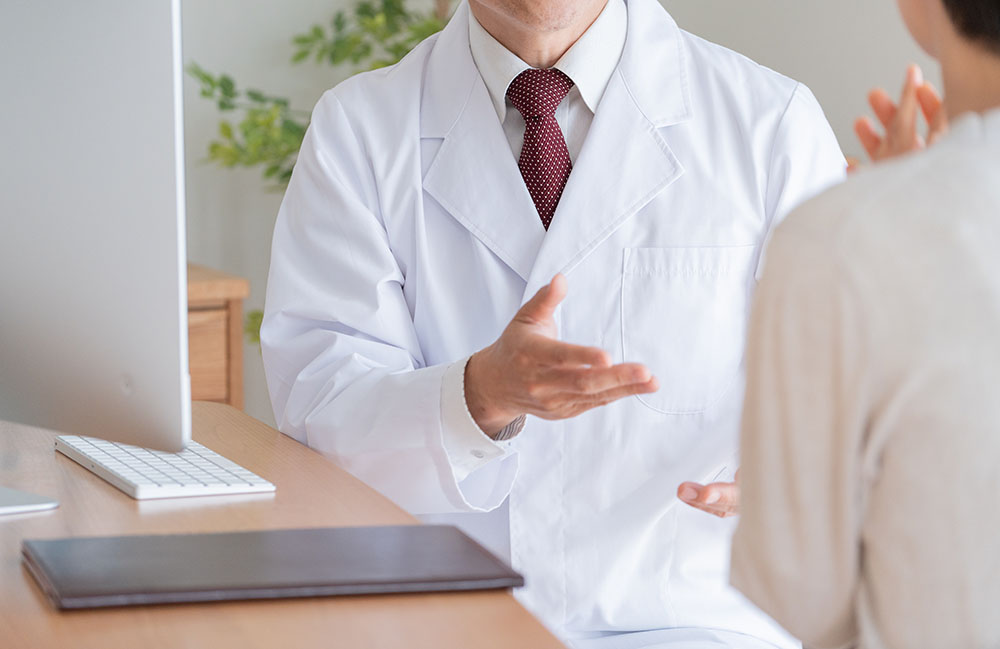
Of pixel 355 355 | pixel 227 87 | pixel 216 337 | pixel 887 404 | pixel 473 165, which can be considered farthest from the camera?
pixel 227 87

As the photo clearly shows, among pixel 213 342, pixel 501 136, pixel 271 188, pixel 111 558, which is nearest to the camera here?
pixel 111 558

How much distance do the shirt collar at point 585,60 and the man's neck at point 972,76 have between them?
30.9 inches

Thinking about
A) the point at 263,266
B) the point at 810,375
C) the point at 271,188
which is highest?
the point at 810,375

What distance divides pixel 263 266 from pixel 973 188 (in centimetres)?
275

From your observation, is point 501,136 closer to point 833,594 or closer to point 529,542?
point 529,542

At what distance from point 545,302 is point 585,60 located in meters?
0.49

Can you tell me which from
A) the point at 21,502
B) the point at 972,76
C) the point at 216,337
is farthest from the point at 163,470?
the point at 216,337

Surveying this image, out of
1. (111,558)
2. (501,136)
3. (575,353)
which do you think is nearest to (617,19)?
(501,136)

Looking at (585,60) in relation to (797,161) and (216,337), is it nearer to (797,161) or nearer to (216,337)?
(797,161)

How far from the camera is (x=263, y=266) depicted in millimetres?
3188

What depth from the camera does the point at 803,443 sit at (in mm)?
612

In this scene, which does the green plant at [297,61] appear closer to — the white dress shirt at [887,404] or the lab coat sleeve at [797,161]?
the lab coat sleeve at [797,161]

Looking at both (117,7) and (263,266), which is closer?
(117,7)

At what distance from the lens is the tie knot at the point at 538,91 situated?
4.74ft
